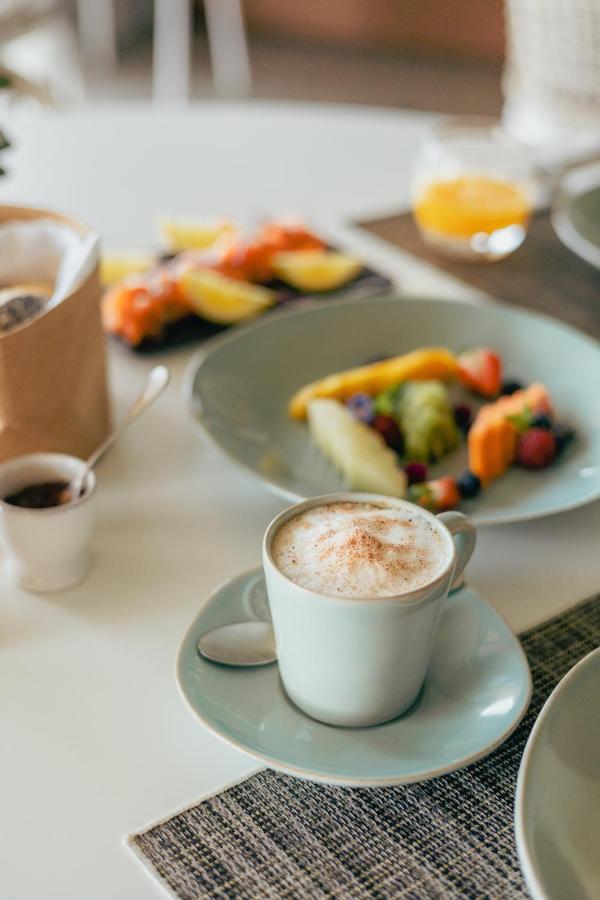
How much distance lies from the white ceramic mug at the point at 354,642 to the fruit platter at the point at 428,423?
244 mm

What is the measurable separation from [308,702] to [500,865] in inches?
Answer: 6.3

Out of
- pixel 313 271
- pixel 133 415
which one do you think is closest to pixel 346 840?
pixel 133 415

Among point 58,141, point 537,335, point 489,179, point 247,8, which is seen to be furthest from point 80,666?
point 247,8

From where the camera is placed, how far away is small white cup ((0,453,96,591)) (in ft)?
2.68

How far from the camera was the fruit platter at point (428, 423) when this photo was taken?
968 millimetres

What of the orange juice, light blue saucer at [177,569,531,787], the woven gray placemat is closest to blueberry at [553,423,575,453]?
light blue saucer at [177,569,531,787]

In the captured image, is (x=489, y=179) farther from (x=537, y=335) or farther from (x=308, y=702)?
(x=308, y=702)

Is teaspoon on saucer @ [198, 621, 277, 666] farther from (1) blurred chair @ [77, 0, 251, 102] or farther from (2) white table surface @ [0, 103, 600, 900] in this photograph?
(1) blurred chair @ [77, 0, 251, 102]

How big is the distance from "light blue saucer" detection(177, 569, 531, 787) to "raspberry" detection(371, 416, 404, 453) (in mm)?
278

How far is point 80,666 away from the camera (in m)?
0.78

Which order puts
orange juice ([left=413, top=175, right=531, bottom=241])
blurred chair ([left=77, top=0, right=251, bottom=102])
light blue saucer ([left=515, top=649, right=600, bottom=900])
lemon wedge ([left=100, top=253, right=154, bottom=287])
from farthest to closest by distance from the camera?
blurred chair ([left=77, top=0, right=251, bottom=102]) → orange juice ([left=413, top=175, right=531, bottom=241]) → lemon wedge ([left=100, top=253, right=154, bottom=287]) → light blue saucer ([left=515, top=649, right=600, bottom=900])

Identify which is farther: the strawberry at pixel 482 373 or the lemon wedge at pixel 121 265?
the lemon wedge at pixel 121 265

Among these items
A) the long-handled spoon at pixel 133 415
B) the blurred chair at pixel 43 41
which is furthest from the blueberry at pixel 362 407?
the blurred chair at pixel 43 41

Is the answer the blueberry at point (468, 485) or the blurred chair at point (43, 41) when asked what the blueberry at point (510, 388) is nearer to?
the blueberry at point (468, 485)
